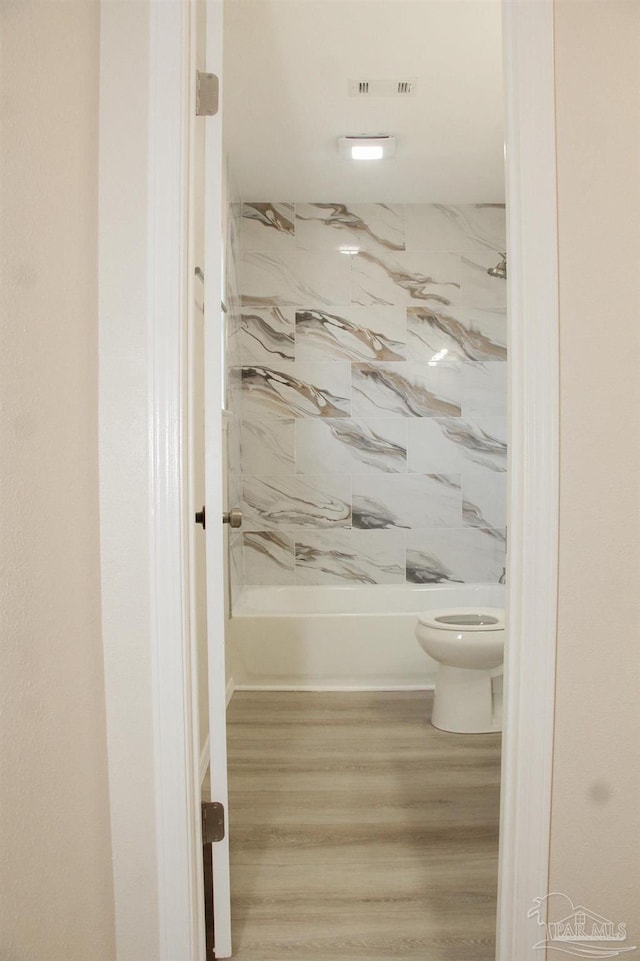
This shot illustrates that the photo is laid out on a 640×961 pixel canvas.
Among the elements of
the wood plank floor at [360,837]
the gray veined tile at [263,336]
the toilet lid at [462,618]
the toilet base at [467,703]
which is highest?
the gray veined tile at [263,336]

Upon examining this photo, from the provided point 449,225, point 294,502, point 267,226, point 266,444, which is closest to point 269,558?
point 294,502

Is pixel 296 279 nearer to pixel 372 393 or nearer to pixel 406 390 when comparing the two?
pixel 372 393

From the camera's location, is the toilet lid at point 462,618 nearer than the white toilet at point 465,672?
No

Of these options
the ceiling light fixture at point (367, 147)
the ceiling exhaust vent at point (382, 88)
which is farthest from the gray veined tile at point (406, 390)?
the ceiling exhaust vent at point (382, 88)

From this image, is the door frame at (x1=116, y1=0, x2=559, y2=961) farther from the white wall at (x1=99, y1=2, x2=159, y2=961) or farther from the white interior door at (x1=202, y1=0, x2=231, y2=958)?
the white interior door at (x1=202, y1=0, x2=231, y2=958)

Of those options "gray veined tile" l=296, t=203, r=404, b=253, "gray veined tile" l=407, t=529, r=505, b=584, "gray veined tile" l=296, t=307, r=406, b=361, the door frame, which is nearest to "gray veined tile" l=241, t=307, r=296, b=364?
"gray veined tile" l=296, t=307, r=406, b=361

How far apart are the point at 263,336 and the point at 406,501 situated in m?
1.31

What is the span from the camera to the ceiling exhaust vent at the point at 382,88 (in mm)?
2857

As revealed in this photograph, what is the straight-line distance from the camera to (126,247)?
1.41m

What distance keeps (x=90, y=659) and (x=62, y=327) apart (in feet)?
2.02

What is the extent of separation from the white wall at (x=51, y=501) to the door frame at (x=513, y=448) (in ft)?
0.37

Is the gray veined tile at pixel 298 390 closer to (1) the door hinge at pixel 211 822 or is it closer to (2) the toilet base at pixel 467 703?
(2) the toilet base at pixel 467 703

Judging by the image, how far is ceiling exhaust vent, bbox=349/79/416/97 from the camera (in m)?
2.86

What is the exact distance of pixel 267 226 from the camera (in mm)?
4281
